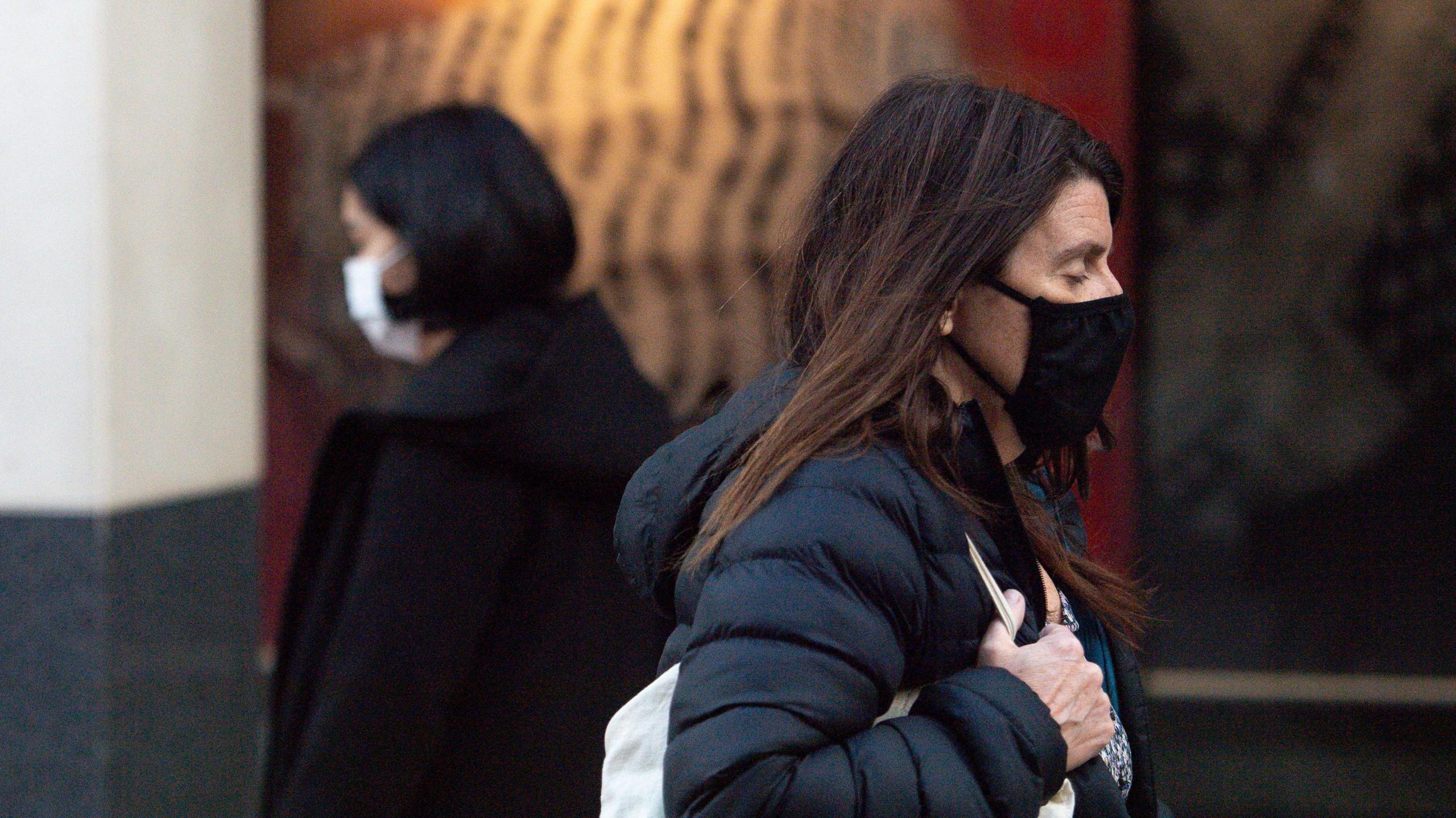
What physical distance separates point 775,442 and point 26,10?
101 inches

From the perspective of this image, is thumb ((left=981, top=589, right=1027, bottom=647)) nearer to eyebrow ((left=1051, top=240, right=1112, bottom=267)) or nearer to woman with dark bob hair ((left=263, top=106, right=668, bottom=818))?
eyebrow ((left=1051, top=240, right=1112, bottom=267))

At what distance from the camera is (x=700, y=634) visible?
133 centimetres

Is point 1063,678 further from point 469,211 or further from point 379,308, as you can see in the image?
point 379,308

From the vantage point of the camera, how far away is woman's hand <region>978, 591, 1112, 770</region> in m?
1.43

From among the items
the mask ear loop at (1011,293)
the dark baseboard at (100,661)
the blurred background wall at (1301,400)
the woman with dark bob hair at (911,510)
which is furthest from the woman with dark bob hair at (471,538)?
the blurred background wall at (1301,400)

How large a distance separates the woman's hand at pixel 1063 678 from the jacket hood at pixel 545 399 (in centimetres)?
130

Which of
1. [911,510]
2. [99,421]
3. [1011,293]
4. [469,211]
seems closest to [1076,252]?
[1011,293]

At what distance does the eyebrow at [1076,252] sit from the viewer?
61.4 inches

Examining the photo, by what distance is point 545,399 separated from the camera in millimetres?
2674

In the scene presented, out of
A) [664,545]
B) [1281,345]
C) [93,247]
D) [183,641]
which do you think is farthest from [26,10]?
[1281,345]

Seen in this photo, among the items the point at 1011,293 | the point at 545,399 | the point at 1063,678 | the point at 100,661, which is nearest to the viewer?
the point at 1063,678

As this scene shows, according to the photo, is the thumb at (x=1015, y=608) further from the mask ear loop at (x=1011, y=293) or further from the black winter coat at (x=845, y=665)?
the mask ear loop at (x=1011, y=293)

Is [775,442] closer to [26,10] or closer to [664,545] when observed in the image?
[664,545]

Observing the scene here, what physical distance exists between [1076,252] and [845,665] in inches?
21.7
